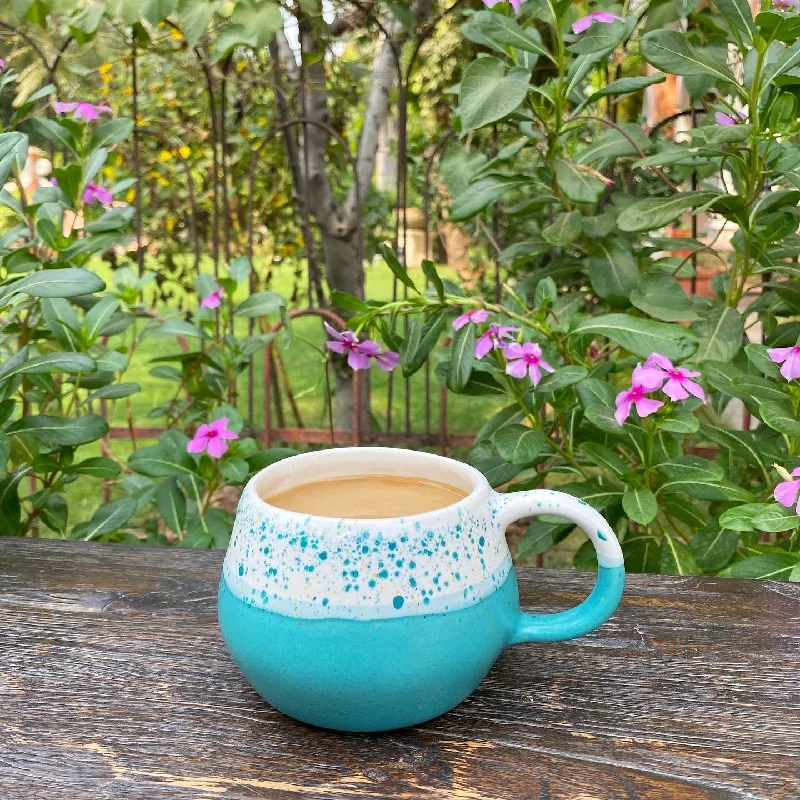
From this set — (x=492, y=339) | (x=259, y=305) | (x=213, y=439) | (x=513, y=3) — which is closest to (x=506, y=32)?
(x=513, y=3)

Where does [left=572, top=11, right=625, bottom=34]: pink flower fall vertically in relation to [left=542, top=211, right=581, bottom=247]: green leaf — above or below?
above

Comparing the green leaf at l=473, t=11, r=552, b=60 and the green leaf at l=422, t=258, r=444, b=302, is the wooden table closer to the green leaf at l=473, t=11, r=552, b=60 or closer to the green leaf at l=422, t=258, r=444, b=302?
the green leaf at l=422, t=258, r=444, b=302

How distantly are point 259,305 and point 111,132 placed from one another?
1.40ft

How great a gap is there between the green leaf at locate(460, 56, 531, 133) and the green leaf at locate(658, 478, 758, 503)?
2.02 feet

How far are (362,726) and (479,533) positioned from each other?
147 mm

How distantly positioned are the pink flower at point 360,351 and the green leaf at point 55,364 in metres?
0.49

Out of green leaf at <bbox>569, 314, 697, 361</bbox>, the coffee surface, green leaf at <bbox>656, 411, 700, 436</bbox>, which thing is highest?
green leaf at <bbox>569, 314, 697, 361</bbox>

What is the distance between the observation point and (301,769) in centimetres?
58

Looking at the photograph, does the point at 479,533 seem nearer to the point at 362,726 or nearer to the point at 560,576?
the point at 362,726

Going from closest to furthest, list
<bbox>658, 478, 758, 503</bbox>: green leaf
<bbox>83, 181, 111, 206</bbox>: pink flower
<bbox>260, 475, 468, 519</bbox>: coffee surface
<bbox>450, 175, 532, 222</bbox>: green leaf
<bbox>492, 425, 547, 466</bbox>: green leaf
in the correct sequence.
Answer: <bbox>260, 475, 468, 519</bbox>: coffee surface → <bbox>658, 478, 758, 503</bbox>: green leaf → <bbox>492, 425, 547, 466</bbox>: green leaf → <bbox>450, 175, 532, 222</bbox>: green leaf → <bbox>83, 181, 111, 206</bbox>: pink flower

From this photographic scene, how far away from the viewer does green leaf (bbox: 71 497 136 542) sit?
1.45m

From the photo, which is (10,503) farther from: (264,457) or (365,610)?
(365,610)

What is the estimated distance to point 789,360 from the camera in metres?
1.24

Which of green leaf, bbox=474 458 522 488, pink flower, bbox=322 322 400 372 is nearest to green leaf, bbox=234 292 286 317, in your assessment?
pink flower, bbox=322 322 400 372
